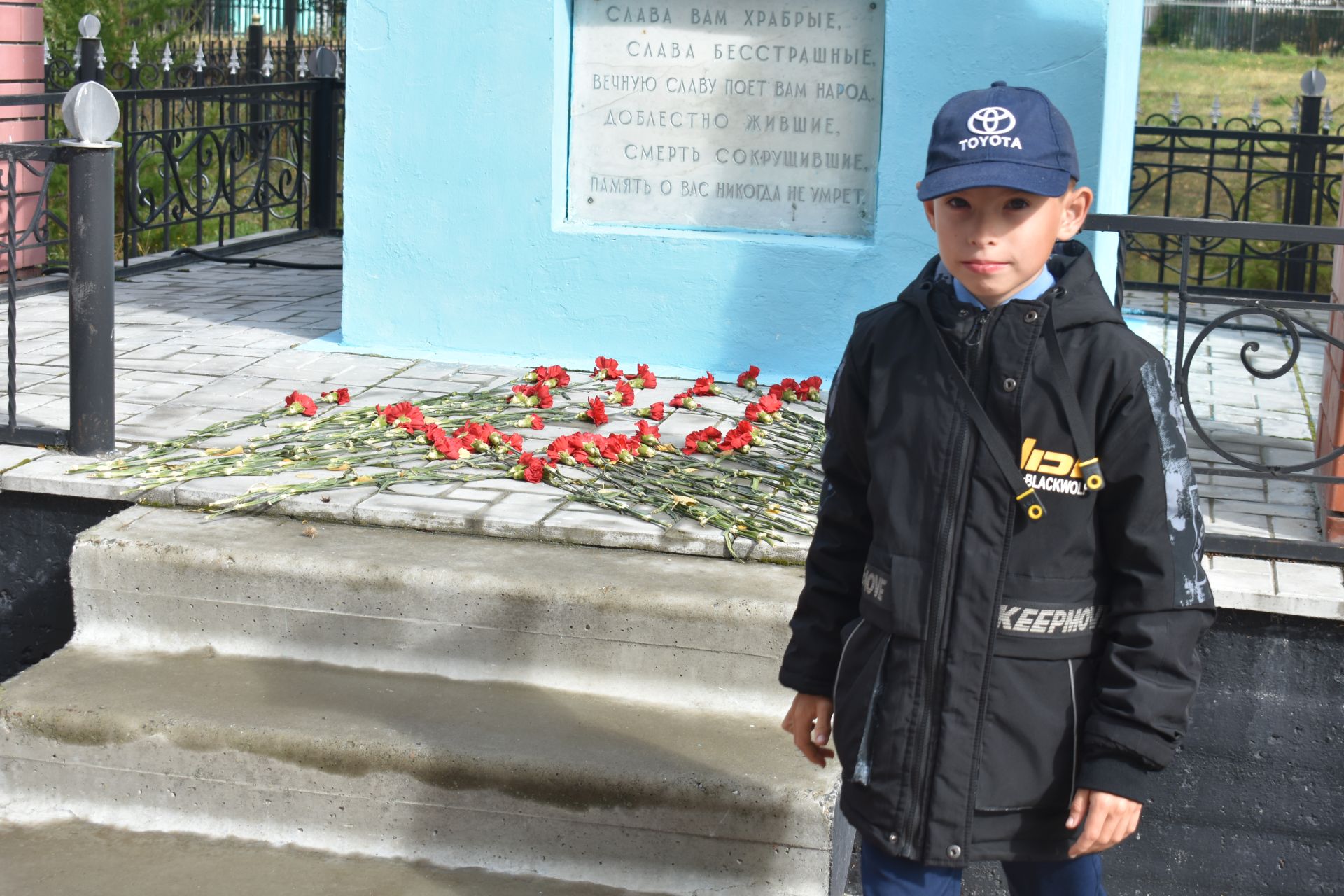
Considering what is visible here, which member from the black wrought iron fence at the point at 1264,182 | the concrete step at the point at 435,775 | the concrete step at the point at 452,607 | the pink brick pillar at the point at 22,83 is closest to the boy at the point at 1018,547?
the concrete step at the point at 435,775

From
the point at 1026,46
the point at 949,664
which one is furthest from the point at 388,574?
the point at 1026,46

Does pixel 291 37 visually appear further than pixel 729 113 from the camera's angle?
Yes

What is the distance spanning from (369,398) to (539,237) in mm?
1159

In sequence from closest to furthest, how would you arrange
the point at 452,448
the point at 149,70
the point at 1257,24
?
the point at 452,448 < the point at 149,70 < the point at 1257,24

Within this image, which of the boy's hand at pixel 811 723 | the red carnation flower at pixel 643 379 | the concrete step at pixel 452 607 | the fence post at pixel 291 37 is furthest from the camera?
the fence post at pixel 291 37

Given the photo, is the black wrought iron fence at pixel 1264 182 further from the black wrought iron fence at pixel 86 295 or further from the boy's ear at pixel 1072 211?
the boy's ear at pixel 1072 211

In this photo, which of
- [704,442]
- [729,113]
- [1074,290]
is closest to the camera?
[1074,290]

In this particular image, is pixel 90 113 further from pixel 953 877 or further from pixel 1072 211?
pixel 953 877

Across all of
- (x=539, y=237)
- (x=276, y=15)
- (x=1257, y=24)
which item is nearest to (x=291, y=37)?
(x=276, y=15)

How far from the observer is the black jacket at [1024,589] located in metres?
2.05

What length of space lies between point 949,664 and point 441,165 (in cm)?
466

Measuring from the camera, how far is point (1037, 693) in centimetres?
210

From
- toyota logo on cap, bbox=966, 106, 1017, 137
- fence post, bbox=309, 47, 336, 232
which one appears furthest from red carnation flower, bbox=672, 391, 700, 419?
fence post, bbox=309, 47, 336, 232

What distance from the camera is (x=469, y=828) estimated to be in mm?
3320
